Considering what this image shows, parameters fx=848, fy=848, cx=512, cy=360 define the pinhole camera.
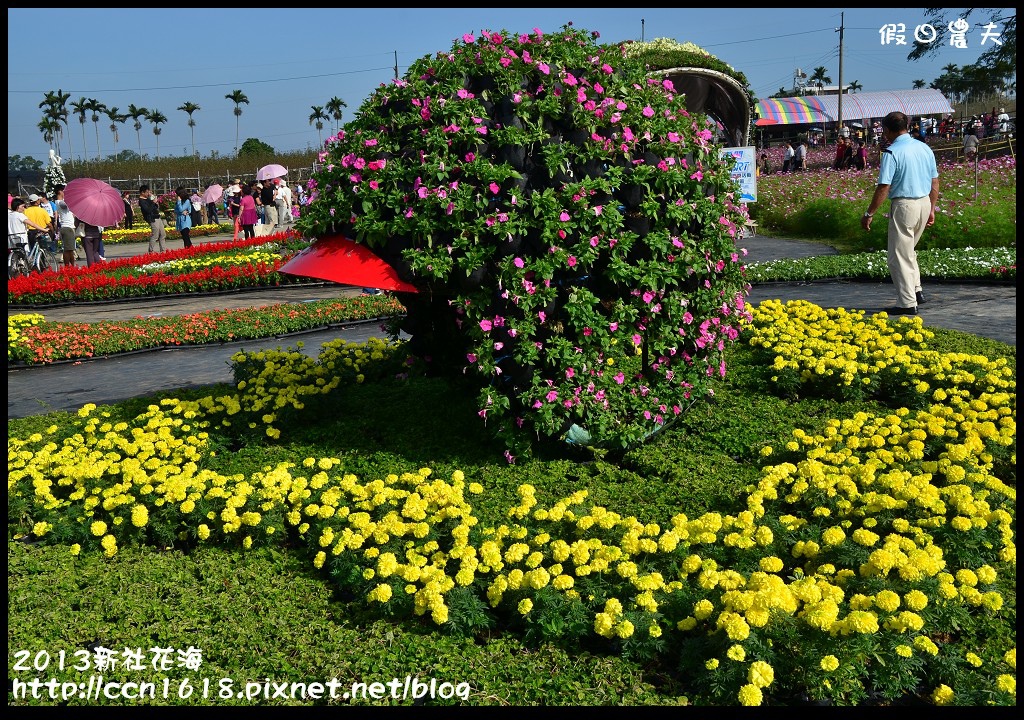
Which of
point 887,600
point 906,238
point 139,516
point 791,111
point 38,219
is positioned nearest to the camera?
point 887,600

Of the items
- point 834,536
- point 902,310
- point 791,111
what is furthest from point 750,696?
point 791,111

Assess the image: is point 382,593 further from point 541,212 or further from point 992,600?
point 992,600

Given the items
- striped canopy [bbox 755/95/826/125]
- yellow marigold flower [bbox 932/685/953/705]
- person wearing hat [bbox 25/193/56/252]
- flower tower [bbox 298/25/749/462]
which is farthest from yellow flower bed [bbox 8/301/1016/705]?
striped canopy [bbox 755/95/826/125]

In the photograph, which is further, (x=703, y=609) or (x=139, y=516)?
(x=139, y=516)

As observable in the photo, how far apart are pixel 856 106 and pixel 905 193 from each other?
48.0m

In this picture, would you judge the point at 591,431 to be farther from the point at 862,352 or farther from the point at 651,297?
the point at 862,352

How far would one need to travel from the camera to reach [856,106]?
50844 millimetres

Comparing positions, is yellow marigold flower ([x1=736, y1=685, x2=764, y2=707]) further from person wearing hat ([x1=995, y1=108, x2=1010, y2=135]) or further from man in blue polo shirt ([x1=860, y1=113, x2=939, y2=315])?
person wearing hat ([x1=995, y1=108, x2=1010, y2=135])

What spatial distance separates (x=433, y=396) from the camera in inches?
245

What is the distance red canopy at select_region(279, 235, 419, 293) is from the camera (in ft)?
14.7

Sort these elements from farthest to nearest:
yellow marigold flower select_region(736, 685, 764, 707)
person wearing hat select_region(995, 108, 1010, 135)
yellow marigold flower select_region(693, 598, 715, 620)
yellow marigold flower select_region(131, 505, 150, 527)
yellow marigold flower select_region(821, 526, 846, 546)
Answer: person wearing hat select_region(995, 108, 1010, 135)
yellow marigold flower select_region(131, 505, 150, 527)
yellow marigold flower select_region(821, 526, 846, 546)
yellow marigold flower select_region(693, 598, 715, 620)
yellow marigold flower select_region(736, 685, 764, 707)

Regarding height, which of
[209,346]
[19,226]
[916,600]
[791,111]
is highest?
[791,111]

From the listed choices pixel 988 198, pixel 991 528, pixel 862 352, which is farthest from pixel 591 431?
pixel 988 198

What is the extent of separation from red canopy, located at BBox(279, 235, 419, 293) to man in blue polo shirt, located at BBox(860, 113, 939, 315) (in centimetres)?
535
